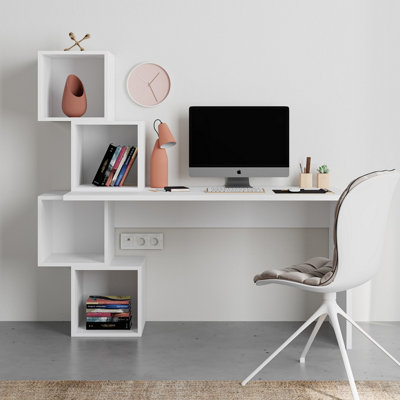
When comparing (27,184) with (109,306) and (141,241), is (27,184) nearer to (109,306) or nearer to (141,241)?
(141,241)

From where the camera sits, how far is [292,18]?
3631mm

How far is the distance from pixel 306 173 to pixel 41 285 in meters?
1.73

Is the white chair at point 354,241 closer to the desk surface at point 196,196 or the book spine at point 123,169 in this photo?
the desk surface at point 196,196

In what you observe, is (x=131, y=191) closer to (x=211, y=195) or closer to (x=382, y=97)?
(x=211, y=195)

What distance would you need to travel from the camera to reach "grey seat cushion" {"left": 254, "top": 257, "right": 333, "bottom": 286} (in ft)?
8.80

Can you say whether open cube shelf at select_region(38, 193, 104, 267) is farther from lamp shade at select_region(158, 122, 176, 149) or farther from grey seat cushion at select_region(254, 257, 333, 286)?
grey seat cushion at select_region(254, 257, 333, 286)

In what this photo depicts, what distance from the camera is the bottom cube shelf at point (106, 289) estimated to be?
3451 mm

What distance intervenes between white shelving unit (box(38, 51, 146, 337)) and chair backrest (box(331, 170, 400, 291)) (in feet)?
4.19

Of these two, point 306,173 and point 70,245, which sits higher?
point 306,173

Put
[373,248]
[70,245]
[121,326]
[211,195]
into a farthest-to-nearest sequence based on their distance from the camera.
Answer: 1. [70,245]
2. [121,326]
3. [211,195]
4. [373,248]

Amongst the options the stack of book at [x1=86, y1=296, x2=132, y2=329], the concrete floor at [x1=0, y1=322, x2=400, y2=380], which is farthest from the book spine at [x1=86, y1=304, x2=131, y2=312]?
the concrete floor at [x1=0, y1=322, x2=400, y2=380]

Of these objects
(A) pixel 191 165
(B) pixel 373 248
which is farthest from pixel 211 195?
(B) pixel 373 248

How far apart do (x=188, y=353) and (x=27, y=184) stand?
4.65 feet

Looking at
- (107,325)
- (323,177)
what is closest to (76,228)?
(107,325)
